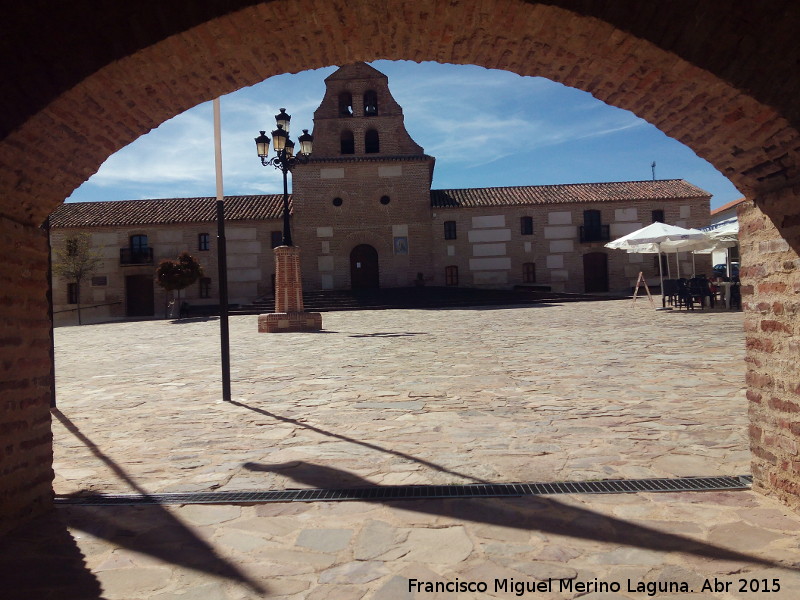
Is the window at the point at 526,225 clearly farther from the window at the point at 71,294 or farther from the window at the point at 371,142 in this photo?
the window at the point at 71,294

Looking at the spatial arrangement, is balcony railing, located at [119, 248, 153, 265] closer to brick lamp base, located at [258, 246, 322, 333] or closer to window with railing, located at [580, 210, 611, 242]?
brick lamp base, located at [258, 246, 322, 333]

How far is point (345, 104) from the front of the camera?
3064 centimetres

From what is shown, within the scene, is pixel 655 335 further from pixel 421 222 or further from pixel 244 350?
pixel 421 222

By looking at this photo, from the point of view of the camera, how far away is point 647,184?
3325 cm

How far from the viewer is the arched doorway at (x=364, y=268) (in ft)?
102

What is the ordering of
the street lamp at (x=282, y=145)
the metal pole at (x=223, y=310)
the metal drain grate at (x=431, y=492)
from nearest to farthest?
the metal drain grate at (x=431, y=492)
the metal pole at (x=223, y=310)
the street lamp at (x=282, y=145)

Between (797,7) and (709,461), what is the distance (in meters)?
2.60

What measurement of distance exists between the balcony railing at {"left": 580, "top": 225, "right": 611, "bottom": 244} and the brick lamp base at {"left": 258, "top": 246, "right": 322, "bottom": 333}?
20.8 metres

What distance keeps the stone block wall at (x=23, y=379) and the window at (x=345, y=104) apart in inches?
1141

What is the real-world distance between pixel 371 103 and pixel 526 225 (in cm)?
1069

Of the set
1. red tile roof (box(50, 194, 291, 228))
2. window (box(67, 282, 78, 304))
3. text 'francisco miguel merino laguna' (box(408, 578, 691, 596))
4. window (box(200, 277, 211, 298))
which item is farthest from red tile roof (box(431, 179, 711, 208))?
text 'francisco miguel merino laguna' (box(408, 578, 691, 596))

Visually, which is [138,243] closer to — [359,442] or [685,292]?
[685,292]

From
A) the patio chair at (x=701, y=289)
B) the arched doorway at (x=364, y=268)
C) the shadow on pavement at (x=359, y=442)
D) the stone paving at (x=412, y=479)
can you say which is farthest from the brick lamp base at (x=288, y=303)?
the arched doorway at (x=364, y=268)

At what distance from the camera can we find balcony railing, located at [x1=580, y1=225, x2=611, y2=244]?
3173 cm
